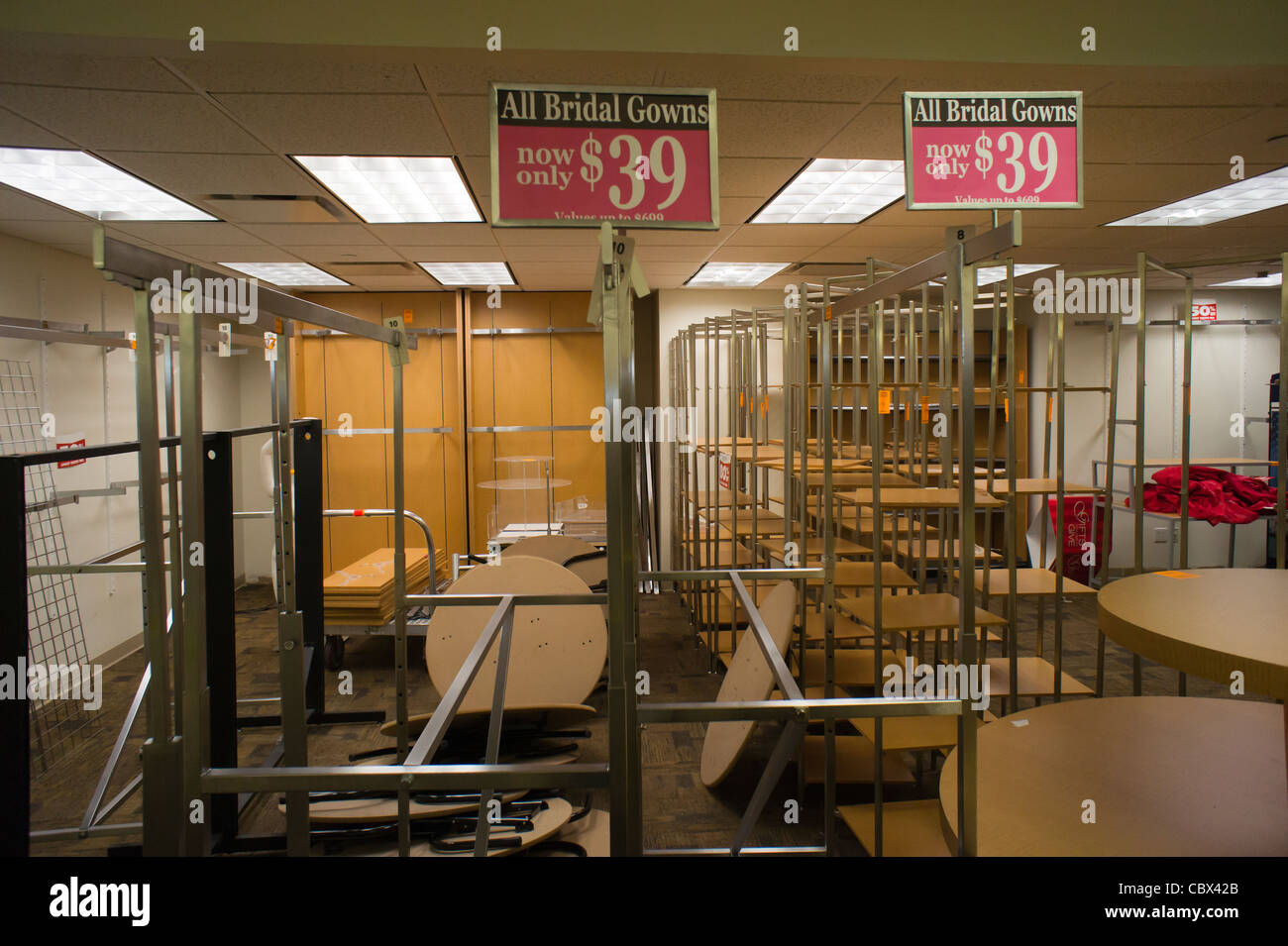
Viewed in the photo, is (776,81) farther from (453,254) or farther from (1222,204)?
(1222,204)

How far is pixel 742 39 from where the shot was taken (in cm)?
218

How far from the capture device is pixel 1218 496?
5.75 meters

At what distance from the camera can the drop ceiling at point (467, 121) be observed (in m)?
2.27

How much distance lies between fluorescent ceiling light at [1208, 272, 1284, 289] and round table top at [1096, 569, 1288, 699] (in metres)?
6.58

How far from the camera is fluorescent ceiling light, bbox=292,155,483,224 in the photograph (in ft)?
10.5

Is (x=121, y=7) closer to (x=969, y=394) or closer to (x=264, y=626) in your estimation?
(x=969, y=394)

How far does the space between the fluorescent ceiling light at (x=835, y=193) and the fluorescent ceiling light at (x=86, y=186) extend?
9.91 ft

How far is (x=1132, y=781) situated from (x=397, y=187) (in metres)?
3.62

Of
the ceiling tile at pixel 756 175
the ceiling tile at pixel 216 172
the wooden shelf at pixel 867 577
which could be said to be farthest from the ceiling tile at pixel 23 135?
the wooden shelf at pixel 867 577

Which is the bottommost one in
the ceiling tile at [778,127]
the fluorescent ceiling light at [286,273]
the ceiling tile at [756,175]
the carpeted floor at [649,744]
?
the carpeted floor at [649,744]

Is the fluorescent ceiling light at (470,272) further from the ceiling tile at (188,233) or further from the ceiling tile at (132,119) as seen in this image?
the ceiling tile at (132,119)

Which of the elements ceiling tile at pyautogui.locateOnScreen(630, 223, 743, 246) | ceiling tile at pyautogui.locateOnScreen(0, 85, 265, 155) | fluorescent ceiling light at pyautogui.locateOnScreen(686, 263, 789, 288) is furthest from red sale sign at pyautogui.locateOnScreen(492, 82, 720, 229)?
fluorescent ceiling light at pyautogui.locateOnScreen(686, 263, 789, 288)

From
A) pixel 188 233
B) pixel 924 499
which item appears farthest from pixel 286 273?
pixel 924 499

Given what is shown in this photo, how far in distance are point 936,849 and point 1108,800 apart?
158 centimetres
